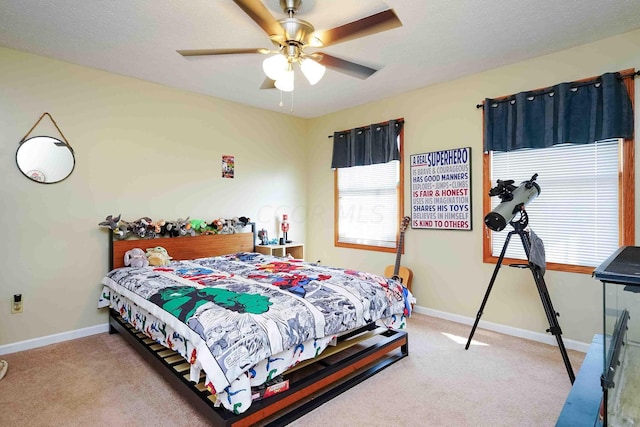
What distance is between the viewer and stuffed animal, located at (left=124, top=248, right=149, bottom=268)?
10.5ft

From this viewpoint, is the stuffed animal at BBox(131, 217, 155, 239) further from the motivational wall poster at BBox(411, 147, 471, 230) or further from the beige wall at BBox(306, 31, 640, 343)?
the motivational wall poster at BBox(411, 147, 471, 230)

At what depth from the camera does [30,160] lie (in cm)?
294

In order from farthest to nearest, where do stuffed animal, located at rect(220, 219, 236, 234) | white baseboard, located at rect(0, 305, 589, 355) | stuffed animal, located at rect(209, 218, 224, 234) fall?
stuffed animal, located at rect(220, 219, 236, 234), stuffed animal, located at rect(209, 218, 224, 234), white baseboard, located at rect(0, 305, 589, 355)

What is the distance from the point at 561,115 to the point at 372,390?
2609 mm

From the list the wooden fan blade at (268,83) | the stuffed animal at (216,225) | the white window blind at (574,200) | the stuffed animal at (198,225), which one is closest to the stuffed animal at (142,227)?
the stuffed animal at (198,225)

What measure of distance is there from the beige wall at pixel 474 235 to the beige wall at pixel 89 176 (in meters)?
1.86

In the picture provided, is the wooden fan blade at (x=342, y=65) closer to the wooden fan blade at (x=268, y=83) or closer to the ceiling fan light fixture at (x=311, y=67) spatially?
the ceiling fan light fixture at (x=311, y=67)

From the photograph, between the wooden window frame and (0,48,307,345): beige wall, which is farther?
(0,48,307,345): beige wall

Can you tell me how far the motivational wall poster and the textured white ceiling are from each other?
83 cm

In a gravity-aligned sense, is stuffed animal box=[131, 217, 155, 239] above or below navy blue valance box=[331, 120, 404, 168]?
below

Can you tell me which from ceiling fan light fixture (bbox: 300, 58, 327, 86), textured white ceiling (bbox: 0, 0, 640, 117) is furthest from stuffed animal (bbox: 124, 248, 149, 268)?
ceiling fan light fixture (bbox: 300, 58, 327, 86)

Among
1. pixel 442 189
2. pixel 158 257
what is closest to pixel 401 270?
pixel 442 189

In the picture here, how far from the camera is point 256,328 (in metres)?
1.72

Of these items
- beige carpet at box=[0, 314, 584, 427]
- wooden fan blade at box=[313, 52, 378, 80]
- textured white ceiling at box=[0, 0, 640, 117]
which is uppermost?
textured white ceiling at box=[0, 0, 640, 117]
